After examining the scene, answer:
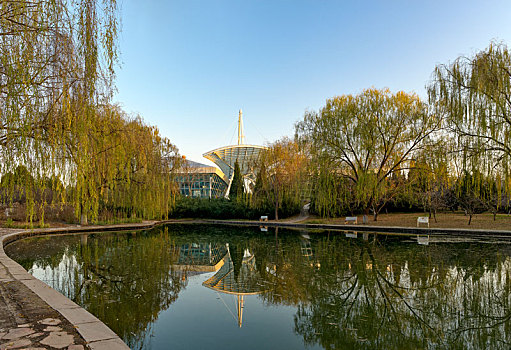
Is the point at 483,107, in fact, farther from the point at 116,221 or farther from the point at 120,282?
the point at 116,221

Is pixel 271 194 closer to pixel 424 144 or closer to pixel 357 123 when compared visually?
pixel 357 123

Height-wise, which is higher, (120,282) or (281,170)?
(281,170)

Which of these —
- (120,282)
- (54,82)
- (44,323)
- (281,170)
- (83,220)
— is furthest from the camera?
(281,170)

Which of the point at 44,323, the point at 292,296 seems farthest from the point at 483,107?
the point at 44,323

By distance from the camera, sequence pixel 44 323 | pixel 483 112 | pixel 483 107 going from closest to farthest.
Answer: pixel 44 323
pixel 483 112
pixel 483 107

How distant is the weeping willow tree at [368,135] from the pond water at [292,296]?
10.2 m

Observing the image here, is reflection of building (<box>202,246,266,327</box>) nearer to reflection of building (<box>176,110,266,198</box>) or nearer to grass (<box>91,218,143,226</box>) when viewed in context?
grass (<box>91,218,143,226</box>)

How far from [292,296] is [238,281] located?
5.29 feet

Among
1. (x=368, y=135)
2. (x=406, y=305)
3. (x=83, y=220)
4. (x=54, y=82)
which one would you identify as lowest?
(x=406, y=305)

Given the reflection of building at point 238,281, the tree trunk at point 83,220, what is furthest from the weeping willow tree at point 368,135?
the tree trunk at point 83,220

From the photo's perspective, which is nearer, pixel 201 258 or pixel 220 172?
pixel 201 258

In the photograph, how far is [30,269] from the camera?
8016 millimetres

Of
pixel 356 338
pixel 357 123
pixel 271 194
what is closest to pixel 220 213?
pixel 271 194

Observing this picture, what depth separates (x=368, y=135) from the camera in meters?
20.0
